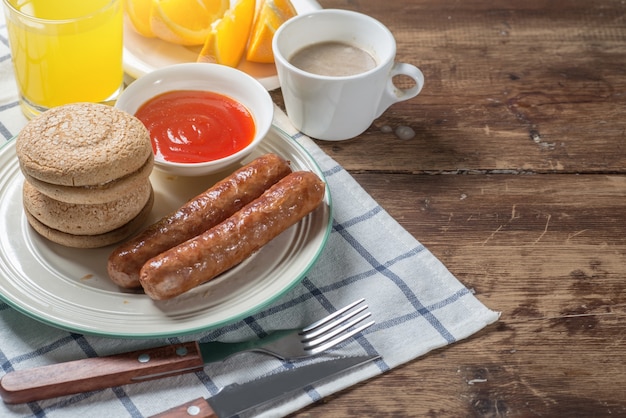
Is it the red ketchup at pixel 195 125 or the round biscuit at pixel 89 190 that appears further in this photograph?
the red ketchup at pixel 195 125

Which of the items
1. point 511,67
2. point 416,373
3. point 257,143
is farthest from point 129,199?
point 511,67

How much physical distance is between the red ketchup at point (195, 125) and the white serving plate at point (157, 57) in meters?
0.35

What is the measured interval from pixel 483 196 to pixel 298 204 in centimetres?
74

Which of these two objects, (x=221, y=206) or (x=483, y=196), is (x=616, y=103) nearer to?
(x=483, y=196)

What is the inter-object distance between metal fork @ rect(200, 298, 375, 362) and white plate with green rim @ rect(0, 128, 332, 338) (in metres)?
0.08

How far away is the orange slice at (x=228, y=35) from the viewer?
3.18m

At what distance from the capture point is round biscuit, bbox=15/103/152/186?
7.47 ft

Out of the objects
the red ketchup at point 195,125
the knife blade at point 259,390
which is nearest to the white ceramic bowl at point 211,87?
the red ketchup at point 195,125

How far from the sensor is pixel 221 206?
8.20 ft

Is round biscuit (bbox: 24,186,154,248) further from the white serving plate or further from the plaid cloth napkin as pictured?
the white serving plate

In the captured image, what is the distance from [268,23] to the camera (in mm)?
3227

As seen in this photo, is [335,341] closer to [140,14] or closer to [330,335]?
[330,335]

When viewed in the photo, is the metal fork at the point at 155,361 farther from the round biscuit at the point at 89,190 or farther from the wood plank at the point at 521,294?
the round biscuit at the point at 89,190

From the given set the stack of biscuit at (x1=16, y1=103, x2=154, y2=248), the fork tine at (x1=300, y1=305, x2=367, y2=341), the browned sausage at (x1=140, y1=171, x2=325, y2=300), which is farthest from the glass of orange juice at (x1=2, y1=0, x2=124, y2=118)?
the fork tine at (x1=300, y1=305, x2=367, y2=341)
